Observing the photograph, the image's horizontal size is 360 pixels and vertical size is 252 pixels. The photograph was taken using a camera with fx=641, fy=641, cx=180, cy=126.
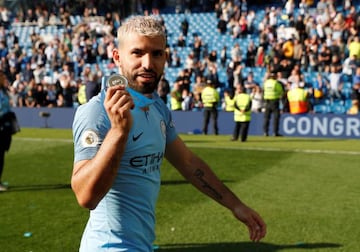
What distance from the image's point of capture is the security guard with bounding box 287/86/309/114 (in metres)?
21.9

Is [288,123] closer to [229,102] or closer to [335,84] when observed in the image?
[229,102]

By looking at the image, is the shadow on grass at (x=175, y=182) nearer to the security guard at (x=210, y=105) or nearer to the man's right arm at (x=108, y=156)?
the man's right arm at (x=108, y=156)

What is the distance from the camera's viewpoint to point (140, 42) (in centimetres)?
313

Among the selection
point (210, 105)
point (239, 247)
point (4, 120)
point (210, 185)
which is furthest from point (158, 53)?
point (210, 105)

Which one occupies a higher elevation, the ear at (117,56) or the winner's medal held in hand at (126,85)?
the ear at (117,56)

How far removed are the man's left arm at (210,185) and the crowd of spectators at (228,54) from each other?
15.6 meters

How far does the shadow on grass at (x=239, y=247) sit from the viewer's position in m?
7.88

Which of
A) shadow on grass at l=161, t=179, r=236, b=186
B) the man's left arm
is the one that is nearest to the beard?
the man's left arm

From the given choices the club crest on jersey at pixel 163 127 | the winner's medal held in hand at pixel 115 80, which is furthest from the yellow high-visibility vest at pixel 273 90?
the winner's medal held in hand at pixel 115 80

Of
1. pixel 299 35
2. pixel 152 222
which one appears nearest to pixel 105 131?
pixel 152 222

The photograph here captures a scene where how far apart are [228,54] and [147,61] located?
85.3 ft

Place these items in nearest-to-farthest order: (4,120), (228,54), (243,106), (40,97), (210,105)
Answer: (4,120)
(243,106)
(210,105)
(40,97)
(228,54)

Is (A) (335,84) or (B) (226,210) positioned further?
(A) (335,84)

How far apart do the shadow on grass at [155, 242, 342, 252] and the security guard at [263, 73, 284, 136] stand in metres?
13.5
